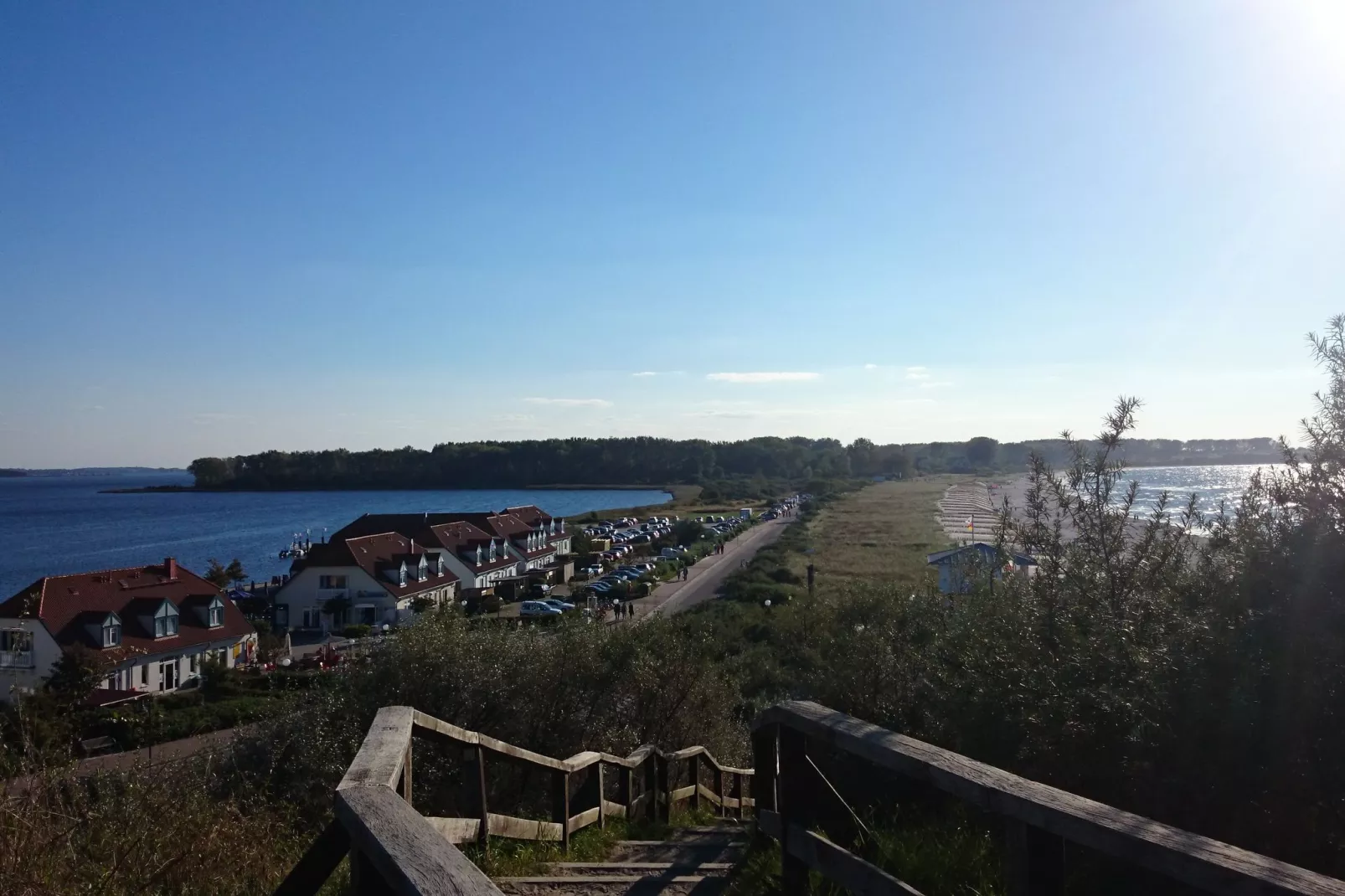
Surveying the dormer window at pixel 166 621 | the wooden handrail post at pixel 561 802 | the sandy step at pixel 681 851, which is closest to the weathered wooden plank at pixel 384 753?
the wooden handrail post at pixel 561 802

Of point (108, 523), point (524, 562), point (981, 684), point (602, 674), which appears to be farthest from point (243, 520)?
point (981, 684)

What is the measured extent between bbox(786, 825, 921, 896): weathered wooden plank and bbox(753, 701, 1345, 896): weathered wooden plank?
0.36 meters

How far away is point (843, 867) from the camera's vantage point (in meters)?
3.33

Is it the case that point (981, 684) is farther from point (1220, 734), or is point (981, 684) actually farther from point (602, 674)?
point (602, 674)

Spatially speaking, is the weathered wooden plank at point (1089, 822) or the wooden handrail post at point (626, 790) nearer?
the weathered wooden plank at point (1089, 822)

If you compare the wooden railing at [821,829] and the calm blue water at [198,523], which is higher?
the wooden railing at [821,829]

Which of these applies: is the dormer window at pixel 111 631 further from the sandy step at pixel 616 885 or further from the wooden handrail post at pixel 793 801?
the wooden handrail post at pixel 793 801

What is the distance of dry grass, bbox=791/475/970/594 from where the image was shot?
4859cm

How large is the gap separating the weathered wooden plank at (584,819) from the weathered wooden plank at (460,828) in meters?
1.61

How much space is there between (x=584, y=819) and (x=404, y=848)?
508 cm

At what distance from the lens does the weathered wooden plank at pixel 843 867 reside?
3.04m

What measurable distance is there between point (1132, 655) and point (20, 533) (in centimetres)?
14639

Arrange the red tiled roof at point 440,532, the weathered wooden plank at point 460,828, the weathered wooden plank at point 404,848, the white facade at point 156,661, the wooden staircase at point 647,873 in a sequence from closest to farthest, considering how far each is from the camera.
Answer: the weathered wooden plank at point 404,848, the weathered wooden plank at point 460,828, the wooden staircase at point 647,873, the white facade at point 156,661, the red tiled roof at point 440,532

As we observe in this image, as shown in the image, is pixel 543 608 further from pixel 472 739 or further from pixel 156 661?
pixel 472 739
